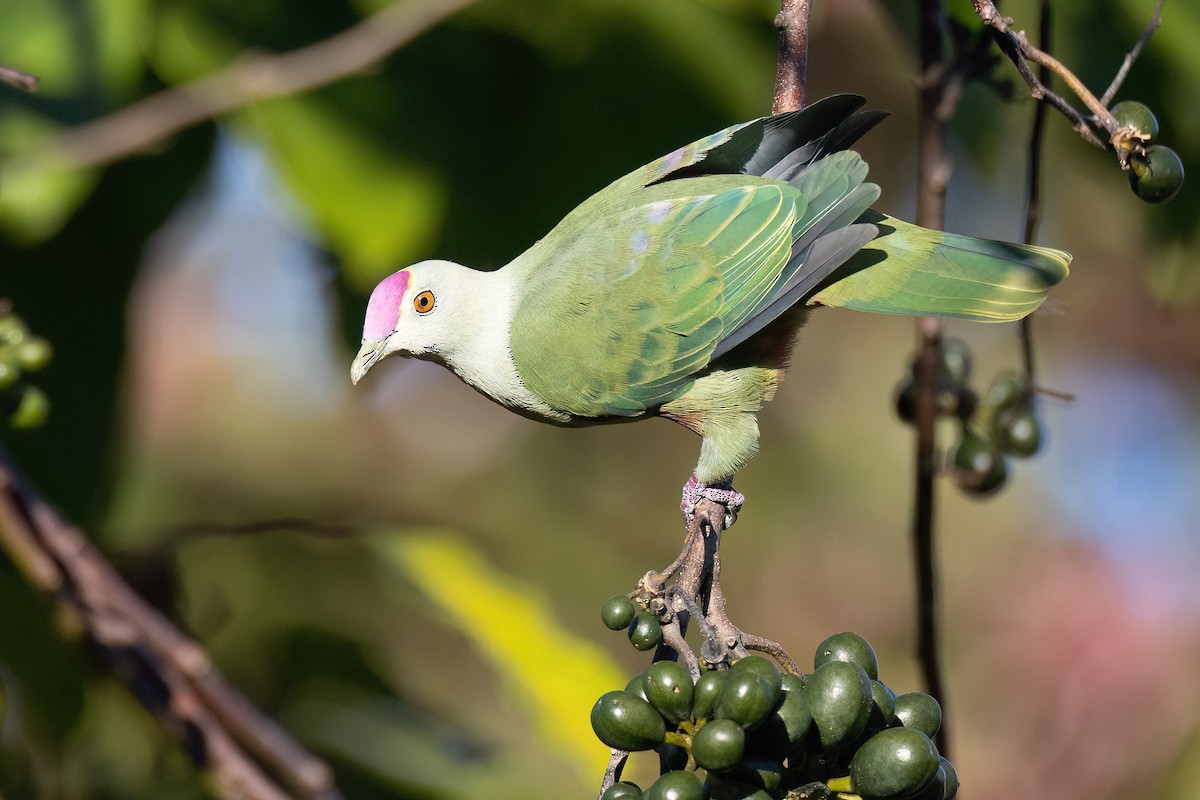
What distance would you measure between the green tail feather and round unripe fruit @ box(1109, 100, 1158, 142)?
662 mm

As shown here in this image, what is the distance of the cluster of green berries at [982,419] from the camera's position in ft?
8.59

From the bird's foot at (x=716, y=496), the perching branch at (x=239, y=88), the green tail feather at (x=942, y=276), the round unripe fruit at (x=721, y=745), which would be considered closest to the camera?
the round unripe fruit at (x=721, y=745)

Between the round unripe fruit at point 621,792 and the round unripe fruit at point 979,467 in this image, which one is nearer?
the round unripe fruit at point 621,792

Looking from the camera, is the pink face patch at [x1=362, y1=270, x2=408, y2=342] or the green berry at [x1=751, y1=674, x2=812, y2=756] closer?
the green berry at [x1=751, y1=674, x2=812, y2=756]

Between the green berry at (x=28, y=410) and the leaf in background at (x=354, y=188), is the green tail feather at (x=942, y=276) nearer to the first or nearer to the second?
the leaf in background at (x=354, y=188)

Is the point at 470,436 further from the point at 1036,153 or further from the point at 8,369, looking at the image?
the point at 1036,153

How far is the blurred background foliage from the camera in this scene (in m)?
2.91

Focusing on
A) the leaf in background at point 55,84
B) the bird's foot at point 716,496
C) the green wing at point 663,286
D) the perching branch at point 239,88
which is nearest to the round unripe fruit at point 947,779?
the bird's foot at point 716,496

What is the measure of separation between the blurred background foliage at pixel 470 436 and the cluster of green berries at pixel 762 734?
4.85 feet

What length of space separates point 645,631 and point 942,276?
1.30m

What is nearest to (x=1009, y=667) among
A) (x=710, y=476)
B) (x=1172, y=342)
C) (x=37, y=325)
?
(x=1172, y=342)

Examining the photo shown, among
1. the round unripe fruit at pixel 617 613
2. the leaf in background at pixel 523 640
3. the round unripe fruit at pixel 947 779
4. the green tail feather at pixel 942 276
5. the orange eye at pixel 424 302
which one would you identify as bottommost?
the leaf in background at pixel 523 640

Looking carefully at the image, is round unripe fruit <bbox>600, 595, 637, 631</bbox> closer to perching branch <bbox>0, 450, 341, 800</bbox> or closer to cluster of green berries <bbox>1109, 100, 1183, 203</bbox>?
cluster of green berries <bbox>1109, 100, 1183, 203</bbox>

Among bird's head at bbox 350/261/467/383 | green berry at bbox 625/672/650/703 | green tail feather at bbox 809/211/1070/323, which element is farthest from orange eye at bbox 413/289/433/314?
green berry at bbox 625/672/650/703
